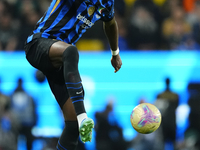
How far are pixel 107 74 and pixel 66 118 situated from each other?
479 cm

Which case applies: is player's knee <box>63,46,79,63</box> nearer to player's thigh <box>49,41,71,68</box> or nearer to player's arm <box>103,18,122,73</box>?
player's thigh <box>49,41,71,68</box>

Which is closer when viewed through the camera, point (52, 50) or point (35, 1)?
point (52, 50)

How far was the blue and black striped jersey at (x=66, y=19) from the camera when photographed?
373 centimetres

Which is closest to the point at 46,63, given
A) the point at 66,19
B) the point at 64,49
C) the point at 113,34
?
the point at 64,49

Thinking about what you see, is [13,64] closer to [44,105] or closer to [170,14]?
[44,105]

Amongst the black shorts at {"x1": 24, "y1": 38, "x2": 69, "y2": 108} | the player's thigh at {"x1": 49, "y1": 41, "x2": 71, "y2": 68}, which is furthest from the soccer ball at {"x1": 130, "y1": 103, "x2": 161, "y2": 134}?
the player's thigh at {"x1": 49, "y1": 41, "x2": 71, "y2": 68}

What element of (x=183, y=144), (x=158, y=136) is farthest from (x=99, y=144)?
(x=183, y=144)

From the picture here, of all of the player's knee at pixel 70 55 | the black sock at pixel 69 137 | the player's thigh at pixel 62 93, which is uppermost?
the player's knee at pixel 70 55

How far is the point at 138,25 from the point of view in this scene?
29.8ft

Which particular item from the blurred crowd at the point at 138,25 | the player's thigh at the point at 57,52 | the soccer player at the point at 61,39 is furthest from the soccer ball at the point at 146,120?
the blurred crowd at the point at 138,25

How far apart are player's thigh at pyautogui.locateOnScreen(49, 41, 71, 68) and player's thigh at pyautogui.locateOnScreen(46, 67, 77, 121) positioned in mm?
295

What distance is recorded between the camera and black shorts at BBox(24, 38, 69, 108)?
359 centimetres

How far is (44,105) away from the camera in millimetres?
8375

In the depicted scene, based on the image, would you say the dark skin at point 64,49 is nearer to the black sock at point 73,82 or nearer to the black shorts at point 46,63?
the black shorts at point 46,63
